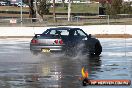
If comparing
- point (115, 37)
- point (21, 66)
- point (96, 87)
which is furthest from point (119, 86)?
point (115, 37)

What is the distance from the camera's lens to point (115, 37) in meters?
41.2

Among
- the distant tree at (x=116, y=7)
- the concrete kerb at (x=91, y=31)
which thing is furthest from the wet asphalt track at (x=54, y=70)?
the distant tree at (x=116, y=7)

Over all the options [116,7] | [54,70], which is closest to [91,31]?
[54,70]

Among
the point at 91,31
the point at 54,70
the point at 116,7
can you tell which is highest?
the point at 54,70

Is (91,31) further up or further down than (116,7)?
further up

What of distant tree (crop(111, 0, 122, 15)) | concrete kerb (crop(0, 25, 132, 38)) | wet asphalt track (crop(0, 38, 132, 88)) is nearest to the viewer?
wet asphalt track (crop(0, 38, 132, 88))

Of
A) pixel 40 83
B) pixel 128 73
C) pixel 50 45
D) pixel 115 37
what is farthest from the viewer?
pixel 115 37

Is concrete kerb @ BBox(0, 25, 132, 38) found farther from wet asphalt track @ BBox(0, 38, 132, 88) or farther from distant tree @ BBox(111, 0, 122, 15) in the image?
distant tree @ BBox(111, 0, 122, 15)

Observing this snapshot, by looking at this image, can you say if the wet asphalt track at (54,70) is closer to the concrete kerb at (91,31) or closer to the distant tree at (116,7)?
the concrete kerb at (91,31)

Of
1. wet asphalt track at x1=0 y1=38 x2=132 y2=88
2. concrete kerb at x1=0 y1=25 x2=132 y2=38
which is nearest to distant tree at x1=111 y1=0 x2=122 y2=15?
concrete kerb at x1=0 y1=25 x2=132 y2=38

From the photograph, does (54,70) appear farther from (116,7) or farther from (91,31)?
(116,7)

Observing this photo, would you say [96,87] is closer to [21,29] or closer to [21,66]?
[21,66]

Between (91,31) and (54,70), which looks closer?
(54,70)

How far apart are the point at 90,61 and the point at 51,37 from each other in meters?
2.22
